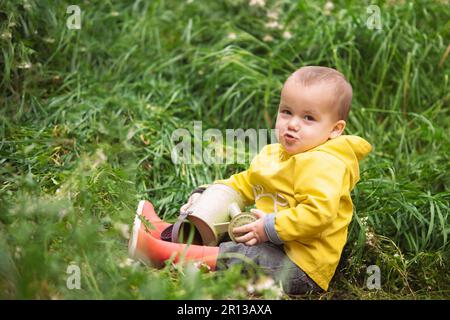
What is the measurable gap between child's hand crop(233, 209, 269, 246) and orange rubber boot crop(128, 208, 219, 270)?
0.12 metres

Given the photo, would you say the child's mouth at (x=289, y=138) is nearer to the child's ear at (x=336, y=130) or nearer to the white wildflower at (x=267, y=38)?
the child's ear at (x=336, y=130)

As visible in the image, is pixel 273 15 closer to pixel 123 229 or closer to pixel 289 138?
pixel 289 138

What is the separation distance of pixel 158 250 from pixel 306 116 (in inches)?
29.5

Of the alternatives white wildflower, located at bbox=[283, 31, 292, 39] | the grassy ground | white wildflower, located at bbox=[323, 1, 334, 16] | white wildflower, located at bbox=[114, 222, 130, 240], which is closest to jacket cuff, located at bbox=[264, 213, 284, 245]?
the grassy ground

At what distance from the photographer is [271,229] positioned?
2168 millimetres

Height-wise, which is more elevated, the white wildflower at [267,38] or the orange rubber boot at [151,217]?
the white wildflower at [267,38]

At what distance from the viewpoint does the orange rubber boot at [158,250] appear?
222cm

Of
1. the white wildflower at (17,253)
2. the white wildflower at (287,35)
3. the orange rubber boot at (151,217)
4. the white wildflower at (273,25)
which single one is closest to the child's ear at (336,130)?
the orange rubber boot at (151,217)

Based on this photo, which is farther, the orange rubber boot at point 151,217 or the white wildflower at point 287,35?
the white wildflower at point 287,35

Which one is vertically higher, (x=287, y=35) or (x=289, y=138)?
(x=287, y=35)

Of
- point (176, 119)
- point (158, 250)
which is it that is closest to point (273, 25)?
point (176, 119)

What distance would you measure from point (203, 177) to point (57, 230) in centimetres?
128

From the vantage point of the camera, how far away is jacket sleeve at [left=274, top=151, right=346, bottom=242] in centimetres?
210
